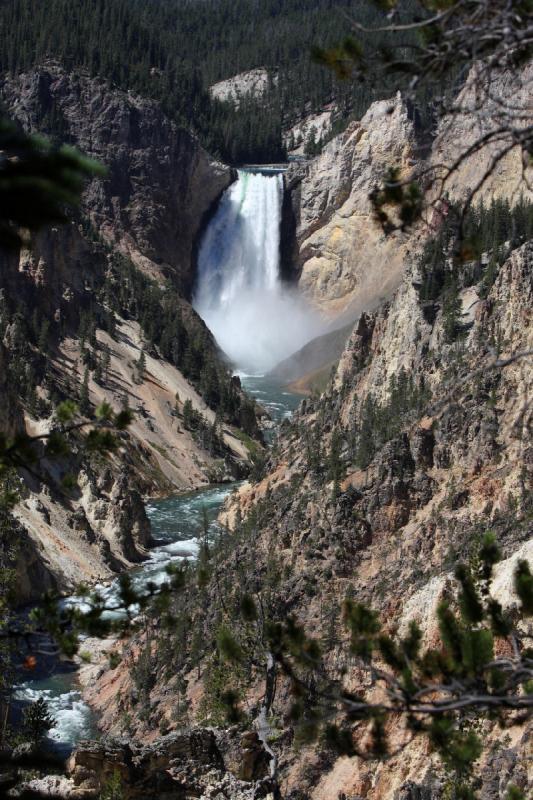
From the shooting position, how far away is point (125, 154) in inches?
4429

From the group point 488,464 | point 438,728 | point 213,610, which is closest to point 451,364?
point 488,464

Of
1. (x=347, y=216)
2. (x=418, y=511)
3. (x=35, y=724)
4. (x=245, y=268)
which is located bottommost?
(x=35, y=724)

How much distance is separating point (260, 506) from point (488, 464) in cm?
1712

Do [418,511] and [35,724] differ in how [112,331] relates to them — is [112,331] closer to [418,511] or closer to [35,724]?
[418,511]

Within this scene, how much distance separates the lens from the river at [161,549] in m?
33.5

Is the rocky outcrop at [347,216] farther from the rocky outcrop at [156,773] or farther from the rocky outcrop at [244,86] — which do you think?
the rocky outcrop at [156,773]

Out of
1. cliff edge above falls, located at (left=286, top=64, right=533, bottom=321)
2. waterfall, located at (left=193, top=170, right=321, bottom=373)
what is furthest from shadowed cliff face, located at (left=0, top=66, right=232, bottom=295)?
cliff edge above falls, located at (left=286, top=64, right=533, bottom=321)

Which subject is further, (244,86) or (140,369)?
(244,86)

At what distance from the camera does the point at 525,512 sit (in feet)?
84.9

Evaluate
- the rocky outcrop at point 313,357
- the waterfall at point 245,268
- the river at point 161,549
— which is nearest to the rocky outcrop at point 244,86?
the waterfall at point 245,268

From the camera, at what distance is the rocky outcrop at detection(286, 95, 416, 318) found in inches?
4262

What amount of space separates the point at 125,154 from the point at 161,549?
6769cm

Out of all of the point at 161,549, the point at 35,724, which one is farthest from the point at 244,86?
the point at 35,724

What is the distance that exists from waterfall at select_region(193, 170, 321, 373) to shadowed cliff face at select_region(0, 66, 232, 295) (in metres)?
3.27
